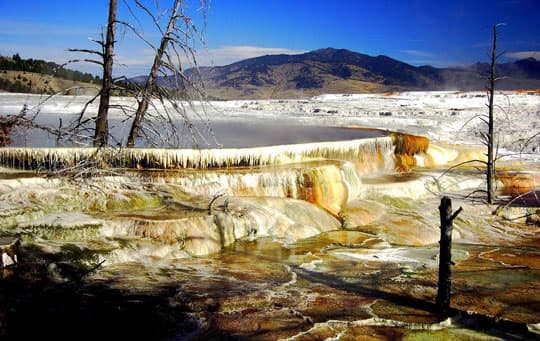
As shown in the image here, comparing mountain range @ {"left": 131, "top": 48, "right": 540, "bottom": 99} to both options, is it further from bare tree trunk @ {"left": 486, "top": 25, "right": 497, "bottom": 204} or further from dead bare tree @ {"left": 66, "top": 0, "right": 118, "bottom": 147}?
dead bare tree @ {"left": 66, "top": 0, "right": 118, "bottom": 147}

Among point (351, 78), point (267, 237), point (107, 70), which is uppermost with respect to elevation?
point (351, 78)

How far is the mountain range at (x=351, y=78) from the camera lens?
61.9 metres

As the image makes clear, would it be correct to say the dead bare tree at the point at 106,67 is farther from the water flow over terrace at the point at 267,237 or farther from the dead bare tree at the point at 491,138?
the dead bare tree at the point at 491,138

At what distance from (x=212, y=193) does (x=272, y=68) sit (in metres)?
79.5

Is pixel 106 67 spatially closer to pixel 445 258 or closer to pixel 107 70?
pixel 107 70

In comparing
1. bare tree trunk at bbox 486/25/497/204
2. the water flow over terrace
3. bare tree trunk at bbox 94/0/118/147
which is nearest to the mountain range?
bare tree trunk at bbox 486/25/497/204

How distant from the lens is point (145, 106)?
8.43m

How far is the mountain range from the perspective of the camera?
203ft

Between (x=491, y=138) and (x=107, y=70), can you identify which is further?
(x=491, y=138)

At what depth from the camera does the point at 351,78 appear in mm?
76438

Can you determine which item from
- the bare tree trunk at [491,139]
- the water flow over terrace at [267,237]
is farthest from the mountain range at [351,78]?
the water flow over terrace at [267,237]

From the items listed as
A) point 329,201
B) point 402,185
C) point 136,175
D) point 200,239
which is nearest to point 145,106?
point 136,175

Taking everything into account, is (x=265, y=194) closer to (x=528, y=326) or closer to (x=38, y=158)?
(x=38, y=158)

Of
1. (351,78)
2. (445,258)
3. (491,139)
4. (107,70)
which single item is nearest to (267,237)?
(107,70)
